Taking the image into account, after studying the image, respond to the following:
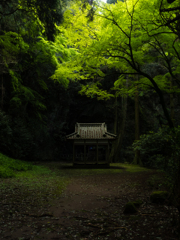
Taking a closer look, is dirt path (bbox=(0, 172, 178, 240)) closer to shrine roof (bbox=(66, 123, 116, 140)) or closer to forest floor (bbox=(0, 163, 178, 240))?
forest floor (bbox=(0, 163, 178, 240))

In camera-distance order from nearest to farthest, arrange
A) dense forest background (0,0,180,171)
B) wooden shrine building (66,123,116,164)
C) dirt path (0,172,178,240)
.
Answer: dirt path (0,172,178,240), dense forest background (0,0,180,171), wooden shrine building (66,123,116,164)

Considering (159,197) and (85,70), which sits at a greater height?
(85,70)

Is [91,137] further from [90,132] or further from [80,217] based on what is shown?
[80,217]

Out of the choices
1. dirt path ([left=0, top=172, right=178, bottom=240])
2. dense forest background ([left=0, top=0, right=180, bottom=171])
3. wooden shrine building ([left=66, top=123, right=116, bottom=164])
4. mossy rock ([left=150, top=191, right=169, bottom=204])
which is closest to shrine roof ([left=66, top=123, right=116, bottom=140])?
wooden shrine building ([left=66, top=123, right=116, bottom=164])

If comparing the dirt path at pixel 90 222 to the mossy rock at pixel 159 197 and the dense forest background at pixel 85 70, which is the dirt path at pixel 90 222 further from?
the dense forest background at pixel 85 70

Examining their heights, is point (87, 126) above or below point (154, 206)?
above

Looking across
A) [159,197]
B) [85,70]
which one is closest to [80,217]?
[159,197]


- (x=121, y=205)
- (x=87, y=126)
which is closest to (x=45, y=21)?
(x=121, y=205)

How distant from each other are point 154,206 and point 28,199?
3.34m

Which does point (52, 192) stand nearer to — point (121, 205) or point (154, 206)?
point (121, 205)

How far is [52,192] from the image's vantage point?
5.98 m

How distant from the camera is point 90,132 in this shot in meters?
14.3

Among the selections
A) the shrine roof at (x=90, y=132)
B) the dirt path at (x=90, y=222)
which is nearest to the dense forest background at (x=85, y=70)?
the dirt path at (x=90, y=222)

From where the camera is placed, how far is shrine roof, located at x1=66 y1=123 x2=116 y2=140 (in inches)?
532
